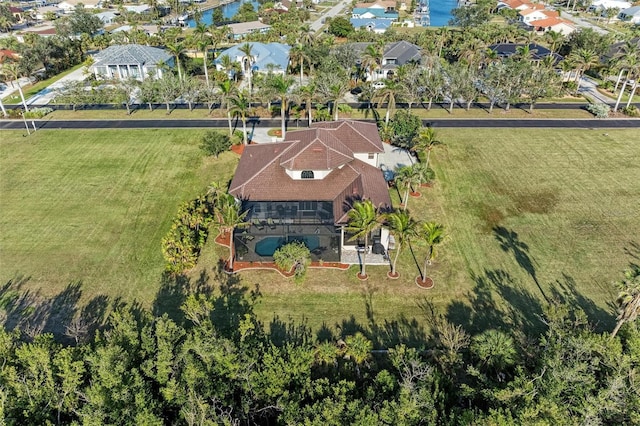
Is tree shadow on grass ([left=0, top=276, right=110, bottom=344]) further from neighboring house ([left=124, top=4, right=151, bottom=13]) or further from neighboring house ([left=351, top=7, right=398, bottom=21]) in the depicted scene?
neighboring house ([left=124, top=4, right=151, bottom=13])

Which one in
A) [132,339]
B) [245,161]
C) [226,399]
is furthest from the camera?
[245,161]

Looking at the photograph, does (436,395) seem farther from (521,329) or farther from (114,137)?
(114,137)

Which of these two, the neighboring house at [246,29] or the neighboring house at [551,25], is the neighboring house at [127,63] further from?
the neighboring house at [551,25]

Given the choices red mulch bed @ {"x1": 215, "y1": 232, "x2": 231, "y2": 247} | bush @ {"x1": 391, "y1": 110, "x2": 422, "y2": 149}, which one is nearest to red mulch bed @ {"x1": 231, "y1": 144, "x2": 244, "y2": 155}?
red mulch bed @ {"x1": 215, "y1": 232, "x2": 231, "y2": 247}

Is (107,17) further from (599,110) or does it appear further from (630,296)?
(630,296)

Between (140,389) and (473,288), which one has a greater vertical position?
(140,389)

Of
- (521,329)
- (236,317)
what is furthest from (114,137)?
(521,329)

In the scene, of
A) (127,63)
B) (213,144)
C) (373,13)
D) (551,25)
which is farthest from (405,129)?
(373,13)
